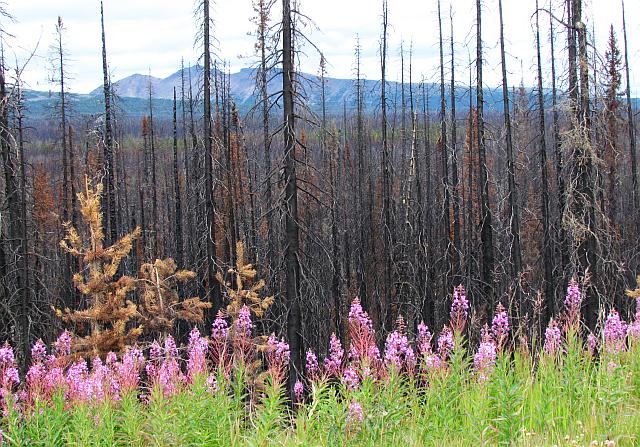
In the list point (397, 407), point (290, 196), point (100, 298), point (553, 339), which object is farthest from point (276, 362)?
point (100, 298)

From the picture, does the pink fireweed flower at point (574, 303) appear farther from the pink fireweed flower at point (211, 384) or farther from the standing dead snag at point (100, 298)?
the standing dead snag at point (100, 298)

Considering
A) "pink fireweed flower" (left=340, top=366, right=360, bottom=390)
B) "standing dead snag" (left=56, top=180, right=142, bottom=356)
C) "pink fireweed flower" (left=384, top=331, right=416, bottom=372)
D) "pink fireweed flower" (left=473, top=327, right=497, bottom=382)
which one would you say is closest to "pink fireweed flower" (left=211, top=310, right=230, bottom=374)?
"pink fireweed flower" (left=340, top=366, right=360, bottom=390)

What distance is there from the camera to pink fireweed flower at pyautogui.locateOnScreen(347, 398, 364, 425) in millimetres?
4816

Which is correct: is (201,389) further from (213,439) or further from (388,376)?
(388,376)

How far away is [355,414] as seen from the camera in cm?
484

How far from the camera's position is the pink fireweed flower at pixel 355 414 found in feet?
15.8

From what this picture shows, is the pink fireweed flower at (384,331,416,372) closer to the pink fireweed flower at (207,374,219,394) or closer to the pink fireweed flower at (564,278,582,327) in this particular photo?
the pink fireweed flower at (564,278,582,327)

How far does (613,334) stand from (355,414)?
310 cm

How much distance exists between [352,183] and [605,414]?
30.8 m

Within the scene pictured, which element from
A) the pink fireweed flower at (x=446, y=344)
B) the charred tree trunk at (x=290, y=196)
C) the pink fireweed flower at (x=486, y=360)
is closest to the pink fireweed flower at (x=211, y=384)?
the pink fireweed flower at (x=446, y=344)

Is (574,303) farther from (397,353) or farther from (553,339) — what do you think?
(397,353)

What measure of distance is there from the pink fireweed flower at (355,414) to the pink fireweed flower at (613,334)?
2.53 metres

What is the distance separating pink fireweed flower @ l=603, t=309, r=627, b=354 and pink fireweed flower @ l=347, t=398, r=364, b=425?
2531 millimetres

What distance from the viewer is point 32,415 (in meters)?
5.88
